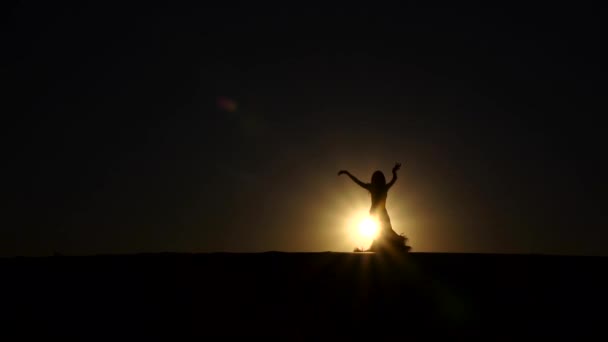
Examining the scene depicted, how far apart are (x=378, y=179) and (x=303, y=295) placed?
4.85 meters

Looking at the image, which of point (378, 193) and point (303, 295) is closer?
point (303, 295)

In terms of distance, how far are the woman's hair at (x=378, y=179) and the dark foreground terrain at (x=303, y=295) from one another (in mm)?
4043

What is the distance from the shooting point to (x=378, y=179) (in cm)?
1258

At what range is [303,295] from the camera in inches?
318

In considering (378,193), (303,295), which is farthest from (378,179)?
(303,295)

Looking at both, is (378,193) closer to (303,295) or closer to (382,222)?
(382,222)

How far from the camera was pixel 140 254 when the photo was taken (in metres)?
8.33

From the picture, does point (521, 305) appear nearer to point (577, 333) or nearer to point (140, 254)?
point (577, 333)

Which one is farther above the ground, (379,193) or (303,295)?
(379,193)

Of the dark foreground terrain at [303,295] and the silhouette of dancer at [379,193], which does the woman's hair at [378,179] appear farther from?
the dark foreground terrain at [303,295]

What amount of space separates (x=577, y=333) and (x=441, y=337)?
4.84ft

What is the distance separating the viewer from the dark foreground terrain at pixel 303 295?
7688 mm

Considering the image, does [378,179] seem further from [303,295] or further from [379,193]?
[303,295]

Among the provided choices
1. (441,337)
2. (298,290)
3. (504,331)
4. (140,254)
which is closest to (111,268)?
(140,254)
